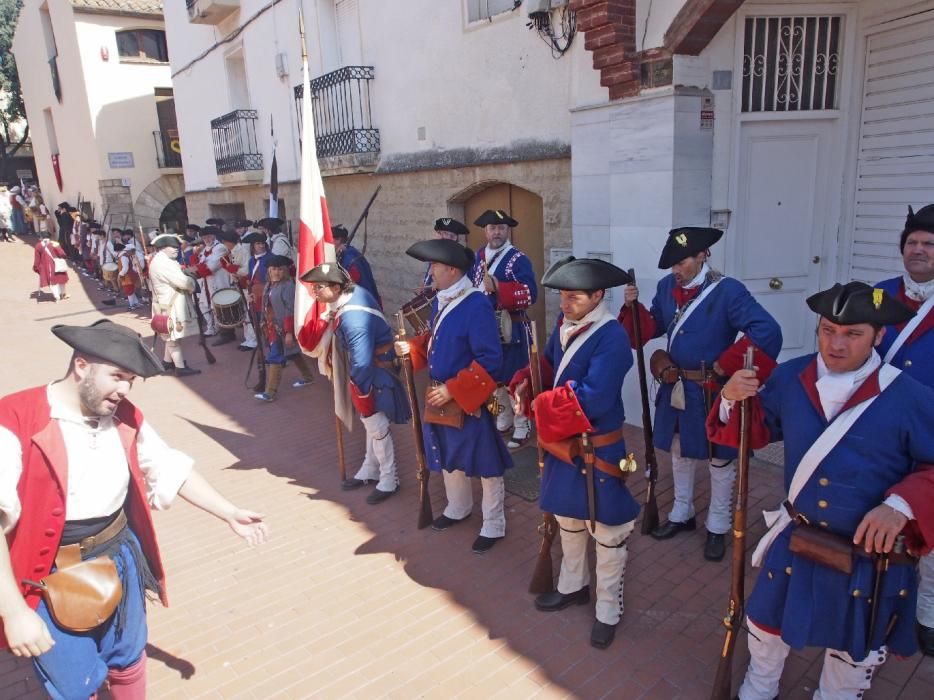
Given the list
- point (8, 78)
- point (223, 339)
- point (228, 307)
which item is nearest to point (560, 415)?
point (228, 307)

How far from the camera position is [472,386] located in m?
4.63

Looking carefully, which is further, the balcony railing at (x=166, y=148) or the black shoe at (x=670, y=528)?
the balcony railing at (x=166, y=148)

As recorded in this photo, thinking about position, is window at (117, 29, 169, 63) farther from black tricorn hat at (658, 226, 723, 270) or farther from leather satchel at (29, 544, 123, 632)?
leather satchel at (29, 544, 123, 632)

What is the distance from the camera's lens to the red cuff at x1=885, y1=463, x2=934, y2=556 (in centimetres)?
254

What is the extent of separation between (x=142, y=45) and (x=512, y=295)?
21.9 metres

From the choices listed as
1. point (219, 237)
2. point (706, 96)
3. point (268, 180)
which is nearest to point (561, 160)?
point (706, 96)

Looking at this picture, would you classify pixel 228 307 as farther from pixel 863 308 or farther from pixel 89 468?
pixel 863 308

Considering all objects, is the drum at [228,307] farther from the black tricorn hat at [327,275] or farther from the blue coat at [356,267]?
the black tricorn hat at [327,275]

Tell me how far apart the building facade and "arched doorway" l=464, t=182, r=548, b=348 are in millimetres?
18285

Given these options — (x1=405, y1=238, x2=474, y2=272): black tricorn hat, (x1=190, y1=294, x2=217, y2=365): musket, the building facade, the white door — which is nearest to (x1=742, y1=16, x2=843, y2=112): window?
the white door

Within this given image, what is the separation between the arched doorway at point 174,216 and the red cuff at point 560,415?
22.8 meters

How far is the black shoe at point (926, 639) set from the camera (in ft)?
11.8

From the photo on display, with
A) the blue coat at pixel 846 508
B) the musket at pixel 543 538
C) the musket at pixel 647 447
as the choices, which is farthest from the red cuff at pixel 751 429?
the musket at pixel 647 447

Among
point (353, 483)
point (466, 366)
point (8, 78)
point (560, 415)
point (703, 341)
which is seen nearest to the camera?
point (560, 415)
